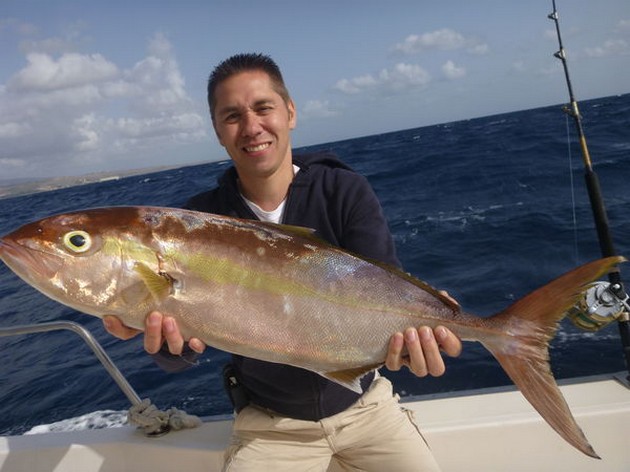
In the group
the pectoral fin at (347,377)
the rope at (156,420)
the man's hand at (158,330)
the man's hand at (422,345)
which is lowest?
the rope at (156,420)

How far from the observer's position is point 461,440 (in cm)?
322

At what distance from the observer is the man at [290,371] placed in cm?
288

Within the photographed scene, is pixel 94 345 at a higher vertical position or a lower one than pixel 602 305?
higher

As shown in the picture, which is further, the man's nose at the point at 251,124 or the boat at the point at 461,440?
the boat at the point at 461,440

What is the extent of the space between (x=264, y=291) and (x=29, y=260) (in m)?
1.09

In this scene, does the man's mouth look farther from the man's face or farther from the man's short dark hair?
the man's short dark hair

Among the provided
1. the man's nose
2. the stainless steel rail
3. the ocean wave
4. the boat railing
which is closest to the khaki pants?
the boat railing

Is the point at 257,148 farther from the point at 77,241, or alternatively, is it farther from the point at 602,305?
the point at 602,305

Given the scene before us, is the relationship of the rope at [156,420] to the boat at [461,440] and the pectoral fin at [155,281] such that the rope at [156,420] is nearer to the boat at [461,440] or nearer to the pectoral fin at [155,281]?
the boat at [461,440]

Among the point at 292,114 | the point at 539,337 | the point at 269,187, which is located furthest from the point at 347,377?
the point at 292,114

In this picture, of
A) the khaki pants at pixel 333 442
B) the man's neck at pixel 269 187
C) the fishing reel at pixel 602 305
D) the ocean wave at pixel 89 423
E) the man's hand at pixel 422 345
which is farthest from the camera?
the ocean wave at pixel 89 423

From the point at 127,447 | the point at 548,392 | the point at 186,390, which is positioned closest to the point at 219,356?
the point at 186,390

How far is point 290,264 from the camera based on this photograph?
93.0 inches

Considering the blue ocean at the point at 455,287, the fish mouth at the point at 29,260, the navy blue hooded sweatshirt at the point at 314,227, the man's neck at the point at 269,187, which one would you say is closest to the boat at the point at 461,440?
the navy blue hooded sweatshirt at the point at 314,227
